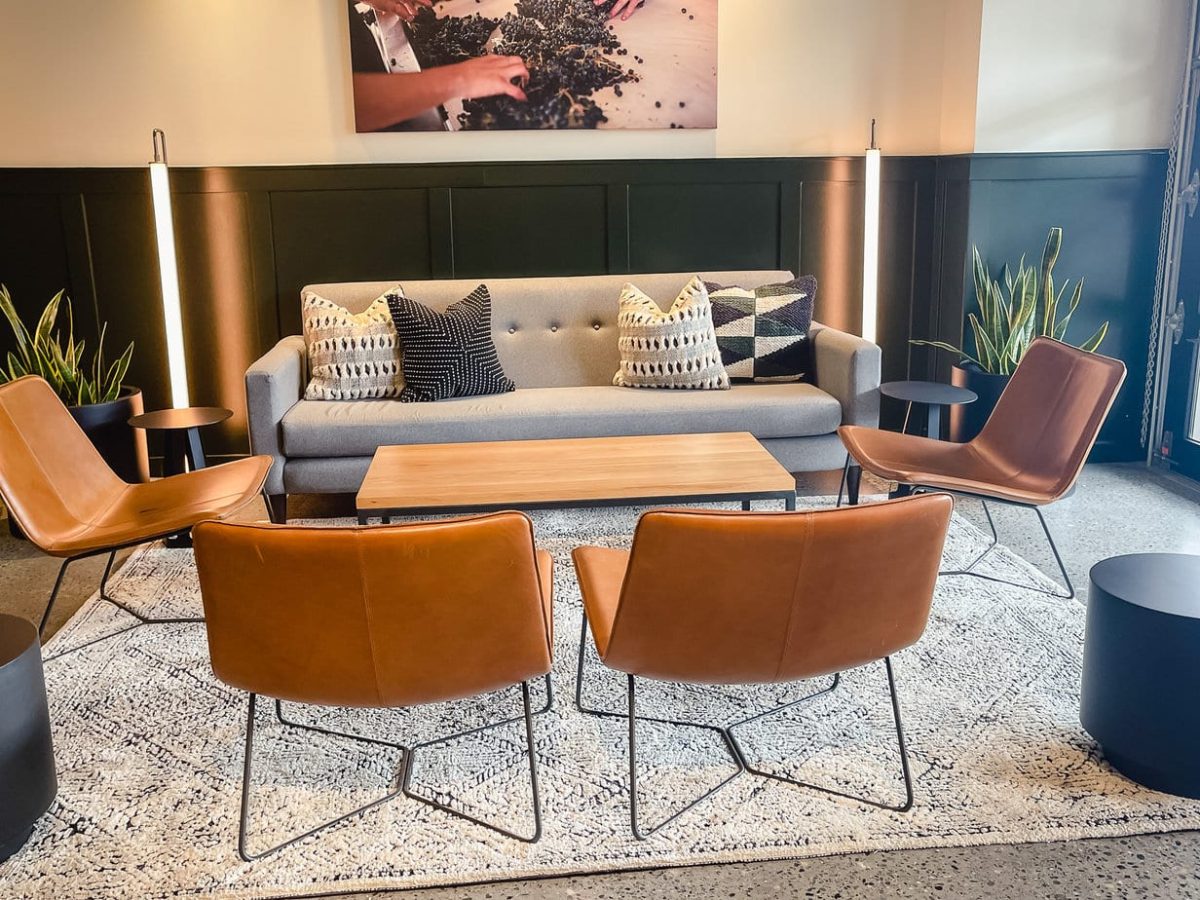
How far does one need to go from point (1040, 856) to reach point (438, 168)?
11.9 ft

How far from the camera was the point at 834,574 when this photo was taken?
1.82 metres

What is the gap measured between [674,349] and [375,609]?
2573mm

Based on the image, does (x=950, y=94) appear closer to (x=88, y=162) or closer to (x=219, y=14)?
(x=219, y=14)

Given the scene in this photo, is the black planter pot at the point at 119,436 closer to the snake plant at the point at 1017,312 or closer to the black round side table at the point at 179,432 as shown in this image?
the black round side table at the point at 179,432

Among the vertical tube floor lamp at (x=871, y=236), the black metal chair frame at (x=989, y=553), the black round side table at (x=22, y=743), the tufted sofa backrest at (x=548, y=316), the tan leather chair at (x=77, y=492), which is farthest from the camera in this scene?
the vertical tube floor lamp at (x=871, y=236)

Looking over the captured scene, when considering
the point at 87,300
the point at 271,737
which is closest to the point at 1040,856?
the point at 271,737

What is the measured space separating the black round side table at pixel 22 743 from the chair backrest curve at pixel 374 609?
1.28ft

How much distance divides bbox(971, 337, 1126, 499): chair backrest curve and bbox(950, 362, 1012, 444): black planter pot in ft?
2.44

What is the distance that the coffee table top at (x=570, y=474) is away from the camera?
2938 millimetres

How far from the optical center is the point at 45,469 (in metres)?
2.99

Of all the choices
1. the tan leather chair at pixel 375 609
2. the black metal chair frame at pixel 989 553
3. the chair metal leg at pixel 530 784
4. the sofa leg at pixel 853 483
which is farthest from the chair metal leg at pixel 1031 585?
the tan leather chair at pixel 375 609

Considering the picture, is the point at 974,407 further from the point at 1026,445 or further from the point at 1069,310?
the point at 1026,445

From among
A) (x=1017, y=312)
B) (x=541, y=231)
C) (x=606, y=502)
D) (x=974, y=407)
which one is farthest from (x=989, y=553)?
(x=541, y=231)

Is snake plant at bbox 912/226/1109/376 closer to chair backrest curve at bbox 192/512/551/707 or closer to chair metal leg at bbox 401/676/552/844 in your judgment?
chair metal leg at bbox 401/676/552/844
